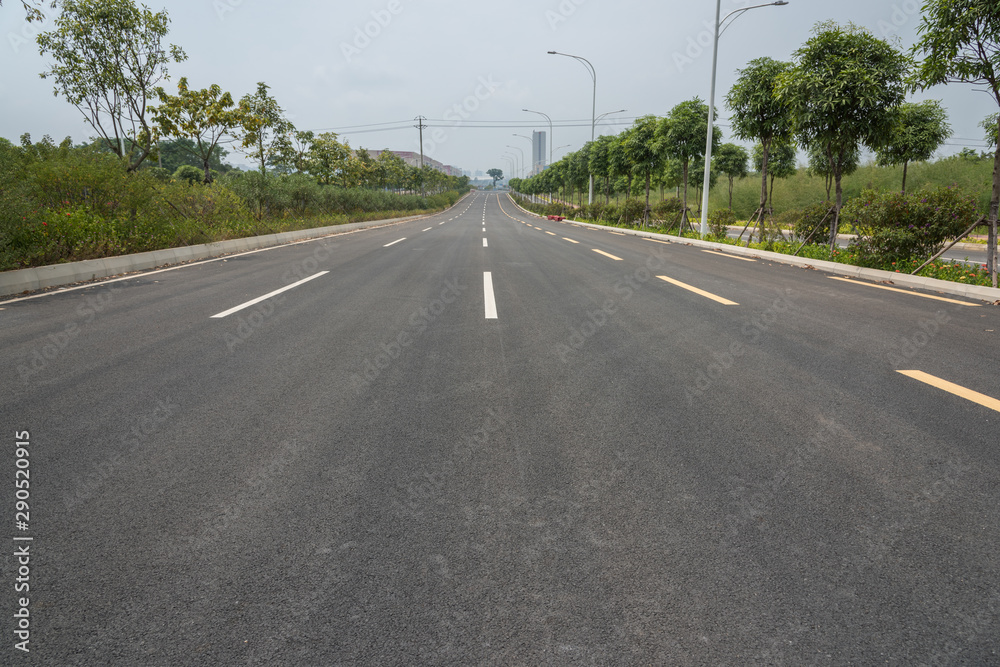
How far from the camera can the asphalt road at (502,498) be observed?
1.87 meters

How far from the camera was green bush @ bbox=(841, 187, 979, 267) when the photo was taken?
1084cm

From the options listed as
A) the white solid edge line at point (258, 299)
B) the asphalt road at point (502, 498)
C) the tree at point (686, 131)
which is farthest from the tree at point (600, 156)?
the asphalt road at point (502, 498)

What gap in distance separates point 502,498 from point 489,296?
606 cm

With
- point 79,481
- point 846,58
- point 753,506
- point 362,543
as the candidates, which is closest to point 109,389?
point 79,481

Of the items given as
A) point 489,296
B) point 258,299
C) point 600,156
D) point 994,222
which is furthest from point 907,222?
point 600,156

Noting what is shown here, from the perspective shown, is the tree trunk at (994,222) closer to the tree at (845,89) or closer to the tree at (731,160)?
the tree at (845,89)

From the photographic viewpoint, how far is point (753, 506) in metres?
2.63

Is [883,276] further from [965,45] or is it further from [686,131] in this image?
[686,131]

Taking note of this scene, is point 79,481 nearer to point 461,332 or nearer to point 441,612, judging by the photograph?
point 441,612

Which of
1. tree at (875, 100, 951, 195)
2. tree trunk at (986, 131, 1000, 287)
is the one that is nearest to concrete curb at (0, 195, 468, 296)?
tree trunk at (986, 131, 1000, 287)

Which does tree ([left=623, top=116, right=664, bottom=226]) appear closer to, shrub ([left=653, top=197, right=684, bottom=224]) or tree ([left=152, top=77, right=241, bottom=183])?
shrub ([left=653, top=197, right=684, bottom=224])

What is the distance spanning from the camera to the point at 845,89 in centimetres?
1338

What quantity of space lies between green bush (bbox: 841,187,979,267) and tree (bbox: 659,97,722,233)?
1299cm

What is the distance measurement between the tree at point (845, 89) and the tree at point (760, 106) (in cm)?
205
